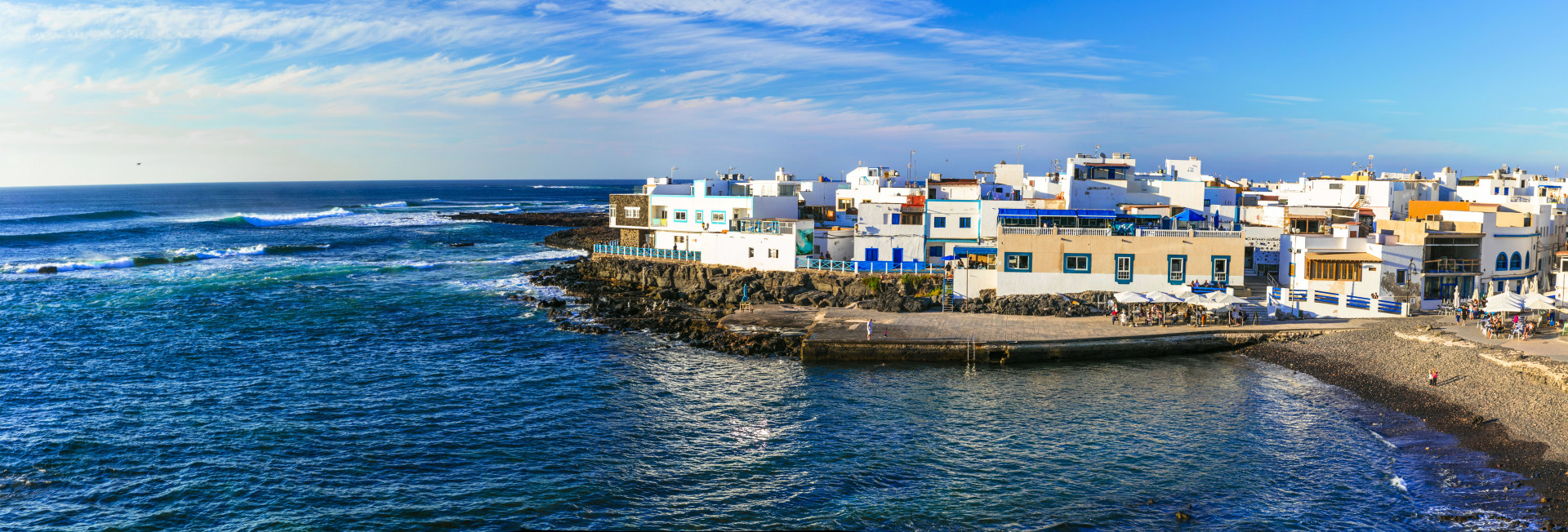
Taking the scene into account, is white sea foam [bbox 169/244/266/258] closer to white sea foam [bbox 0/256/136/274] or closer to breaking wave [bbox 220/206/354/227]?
white sea foam [bbox 0/256/136/274]

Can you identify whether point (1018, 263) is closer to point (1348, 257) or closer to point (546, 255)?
point (1348, 257)

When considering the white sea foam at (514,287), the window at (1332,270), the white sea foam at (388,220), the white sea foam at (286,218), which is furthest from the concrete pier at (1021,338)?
the white sea foam at (286,218)

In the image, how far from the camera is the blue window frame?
39.3 metres

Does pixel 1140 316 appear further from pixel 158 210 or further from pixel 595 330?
pixel 158 210

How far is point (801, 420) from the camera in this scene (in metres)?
25.5

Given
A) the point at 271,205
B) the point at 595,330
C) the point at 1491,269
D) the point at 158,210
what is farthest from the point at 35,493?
the point at 271,205

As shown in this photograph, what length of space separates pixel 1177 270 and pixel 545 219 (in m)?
97.1

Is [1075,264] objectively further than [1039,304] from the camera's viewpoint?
Yes

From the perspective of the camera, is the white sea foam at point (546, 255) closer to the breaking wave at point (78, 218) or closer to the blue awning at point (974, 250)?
the blue awning at point (974, 250)

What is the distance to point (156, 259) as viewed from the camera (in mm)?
69938

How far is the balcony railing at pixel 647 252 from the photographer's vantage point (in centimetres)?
5478

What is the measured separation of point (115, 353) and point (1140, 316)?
40.8m

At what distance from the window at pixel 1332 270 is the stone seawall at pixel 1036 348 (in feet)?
13.8

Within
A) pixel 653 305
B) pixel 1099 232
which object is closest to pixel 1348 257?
pixel 1099 232
